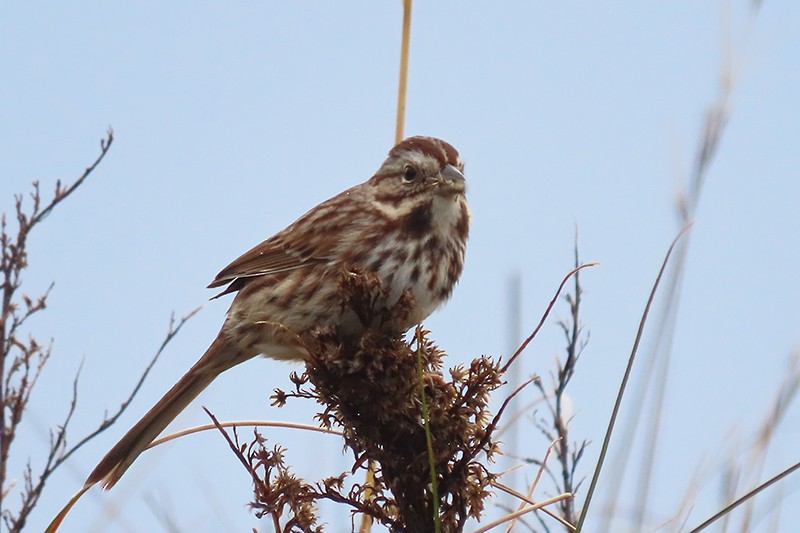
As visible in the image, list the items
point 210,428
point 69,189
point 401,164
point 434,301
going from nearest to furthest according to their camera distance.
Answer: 1. point 210,428
2. point 434,301
3. point 401,164
4. point 69,189

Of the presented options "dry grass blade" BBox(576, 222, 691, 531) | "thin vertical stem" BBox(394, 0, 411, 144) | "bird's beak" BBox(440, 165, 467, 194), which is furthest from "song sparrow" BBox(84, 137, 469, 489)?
"dry grass blade" BBox(576, 222, 691, 531)

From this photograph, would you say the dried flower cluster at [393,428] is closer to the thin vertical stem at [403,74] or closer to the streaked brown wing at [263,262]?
the thin vertical stem at [403,74]

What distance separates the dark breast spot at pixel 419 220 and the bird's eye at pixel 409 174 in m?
0.14

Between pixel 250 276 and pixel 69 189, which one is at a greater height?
pixel 69 189

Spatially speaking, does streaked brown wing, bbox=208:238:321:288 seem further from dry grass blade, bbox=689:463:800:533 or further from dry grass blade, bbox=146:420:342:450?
dry grass blade, bbox=689:463:800:533

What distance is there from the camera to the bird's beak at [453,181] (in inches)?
148

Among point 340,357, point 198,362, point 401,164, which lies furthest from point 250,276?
point 340,357

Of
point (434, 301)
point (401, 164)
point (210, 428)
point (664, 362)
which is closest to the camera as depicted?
point (664, 362)

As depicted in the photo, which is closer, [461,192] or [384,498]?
[384,498]

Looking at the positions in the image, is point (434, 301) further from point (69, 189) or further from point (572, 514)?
point (69, 189)

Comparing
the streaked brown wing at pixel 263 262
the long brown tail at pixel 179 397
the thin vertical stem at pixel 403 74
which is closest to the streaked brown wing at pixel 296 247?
the streaked brown wing at pixel 263 262

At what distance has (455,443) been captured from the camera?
97.3 inches

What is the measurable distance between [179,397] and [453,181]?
51.9 inches

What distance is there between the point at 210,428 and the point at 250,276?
1.54m
